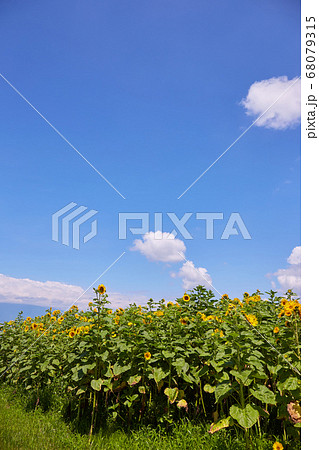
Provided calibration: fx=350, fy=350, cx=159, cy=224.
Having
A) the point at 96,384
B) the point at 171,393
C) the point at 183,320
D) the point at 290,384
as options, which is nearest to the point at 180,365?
the point at 171,393

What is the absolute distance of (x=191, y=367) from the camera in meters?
3.86

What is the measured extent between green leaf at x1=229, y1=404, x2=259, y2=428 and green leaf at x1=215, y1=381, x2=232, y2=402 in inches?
5.6

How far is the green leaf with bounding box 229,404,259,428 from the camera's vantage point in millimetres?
2939

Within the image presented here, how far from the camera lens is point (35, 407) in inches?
201

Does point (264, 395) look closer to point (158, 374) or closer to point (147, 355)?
point (158, 374)

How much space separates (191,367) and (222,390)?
743 millimetres

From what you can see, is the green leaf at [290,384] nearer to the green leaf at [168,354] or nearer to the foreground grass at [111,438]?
the foreground grass at [111,438]

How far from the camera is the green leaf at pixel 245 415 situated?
9.64 feet

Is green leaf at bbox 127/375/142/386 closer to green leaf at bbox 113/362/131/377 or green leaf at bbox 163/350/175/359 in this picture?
green leaf at bbox 113/362/131/377

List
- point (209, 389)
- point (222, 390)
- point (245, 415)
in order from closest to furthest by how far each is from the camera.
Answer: point (245, 415)
point (222, 390)
point (209, 389)

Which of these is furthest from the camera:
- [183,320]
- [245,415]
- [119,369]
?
[183,320]

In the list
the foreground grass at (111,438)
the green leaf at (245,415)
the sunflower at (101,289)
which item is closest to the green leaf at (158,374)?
the foreground grass at (111,438)

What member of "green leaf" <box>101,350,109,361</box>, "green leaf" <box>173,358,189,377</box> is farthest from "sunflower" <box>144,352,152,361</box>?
"green leaf" <box>101,350,109,361</box>
